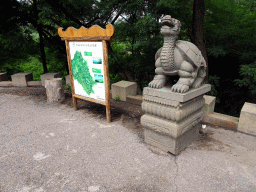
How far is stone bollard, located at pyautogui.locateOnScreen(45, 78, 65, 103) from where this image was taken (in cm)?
627

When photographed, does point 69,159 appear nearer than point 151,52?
Yes

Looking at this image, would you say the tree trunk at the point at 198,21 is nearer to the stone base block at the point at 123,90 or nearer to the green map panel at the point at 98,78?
the stone base block at the point at 123,90

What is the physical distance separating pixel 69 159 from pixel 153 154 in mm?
1509

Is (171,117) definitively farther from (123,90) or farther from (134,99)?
(123,90)

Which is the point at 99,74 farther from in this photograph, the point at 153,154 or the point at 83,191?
the point at 83,191

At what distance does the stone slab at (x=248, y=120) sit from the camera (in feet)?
12.6

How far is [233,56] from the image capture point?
682 centimetres

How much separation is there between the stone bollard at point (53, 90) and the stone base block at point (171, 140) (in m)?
3.86

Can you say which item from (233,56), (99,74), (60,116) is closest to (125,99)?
(99,74)

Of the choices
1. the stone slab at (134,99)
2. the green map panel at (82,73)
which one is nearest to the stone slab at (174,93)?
the green map panel at (82,73)

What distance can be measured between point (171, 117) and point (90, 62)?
264 centimetres

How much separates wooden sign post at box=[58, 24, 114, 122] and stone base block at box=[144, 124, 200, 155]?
4.70 feet

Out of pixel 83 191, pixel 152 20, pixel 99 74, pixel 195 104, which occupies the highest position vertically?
pixel 152 20

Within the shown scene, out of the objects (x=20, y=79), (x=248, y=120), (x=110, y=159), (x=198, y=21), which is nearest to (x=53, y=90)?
(x=20, y=79)
